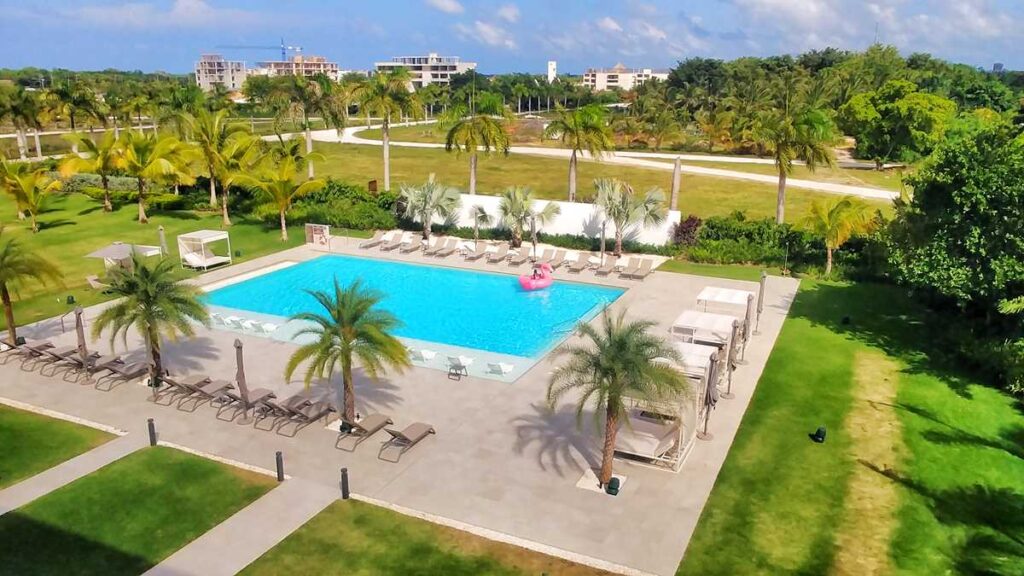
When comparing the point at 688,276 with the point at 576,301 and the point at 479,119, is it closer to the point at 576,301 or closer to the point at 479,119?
the point at 576,301

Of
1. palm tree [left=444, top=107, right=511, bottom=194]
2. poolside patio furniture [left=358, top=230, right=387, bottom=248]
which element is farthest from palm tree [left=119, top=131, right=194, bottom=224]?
palm tree [left=444, top=107, right=511, bottom=194]

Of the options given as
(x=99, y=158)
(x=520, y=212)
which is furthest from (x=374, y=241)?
(x=99, y=158)

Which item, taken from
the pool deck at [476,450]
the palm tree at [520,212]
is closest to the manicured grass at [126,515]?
the pool deck at [476,450]

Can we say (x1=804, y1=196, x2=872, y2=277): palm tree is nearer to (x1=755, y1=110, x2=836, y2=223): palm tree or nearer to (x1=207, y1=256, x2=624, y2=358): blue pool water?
(x1=755, y1=110, x2=836, y2=223): palm tree

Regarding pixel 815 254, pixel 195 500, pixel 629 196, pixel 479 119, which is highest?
pixel 479 119

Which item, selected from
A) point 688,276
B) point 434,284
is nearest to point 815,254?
point 688,276
